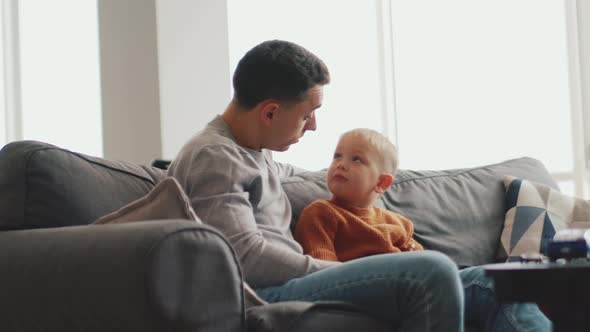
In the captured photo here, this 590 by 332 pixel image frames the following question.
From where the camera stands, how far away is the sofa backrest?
1865 millimetres

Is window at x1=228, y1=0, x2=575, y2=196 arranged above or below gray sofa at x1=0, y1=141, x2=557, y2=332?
above

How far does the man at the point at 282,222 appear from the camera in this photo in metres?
1.73

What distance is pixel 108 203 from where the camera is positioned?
1.98m

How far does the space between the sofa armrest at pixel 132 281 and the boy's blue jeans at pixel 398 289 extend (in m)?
0.32

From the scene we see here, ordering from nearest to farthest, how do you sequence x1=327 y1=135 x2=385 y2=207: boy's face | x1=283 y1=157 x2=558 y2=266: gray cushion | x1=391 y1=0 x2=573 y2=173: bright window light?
x1=327 y1=135 x2=385 y2=207: boy's face, x1=283 y1=157 x2=558 y2=266: gray cushion, x1=391 y1=0 x2=573 y2=173: bright window light

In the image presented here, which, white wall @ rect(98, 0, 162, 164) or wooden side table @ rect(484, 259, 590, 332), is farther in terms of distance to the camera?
white wall @ rect(98, 0, 162, 164)

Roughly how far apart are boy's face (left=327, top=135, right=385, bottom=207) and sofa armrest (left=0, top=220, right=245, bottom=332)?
84cm

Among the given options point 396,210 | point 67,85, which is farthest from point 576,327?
point 67,85

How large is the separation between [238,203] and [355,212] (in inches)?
21.4

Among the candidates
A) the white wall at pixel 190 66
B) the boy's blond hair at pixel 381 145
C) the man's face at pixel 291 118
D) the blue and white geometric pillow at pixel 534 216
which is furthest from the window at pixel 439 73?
the man's face at pixel 291 118

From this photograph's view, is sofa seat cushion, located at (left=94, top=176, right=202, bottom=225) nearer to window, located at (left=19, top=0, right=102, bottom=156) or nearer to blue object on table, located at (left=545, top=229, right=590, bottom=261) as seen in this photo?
blue object on table, located at (left=545, top=229, right=590, bottom=261)

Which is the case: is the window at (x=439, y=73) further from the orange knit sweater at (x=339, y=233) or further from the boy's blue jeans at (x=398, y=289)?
the boy's blue jeans at (x=398, y=289)

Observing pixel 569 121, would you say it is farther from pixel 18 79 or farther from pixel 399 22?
pixel 18 79

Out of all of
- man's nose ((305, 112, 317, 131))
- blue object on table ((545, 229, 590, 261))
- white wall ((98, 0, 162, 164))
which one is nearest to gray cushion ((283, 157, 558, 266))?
man's nose ((305, 112, 317, 131))
